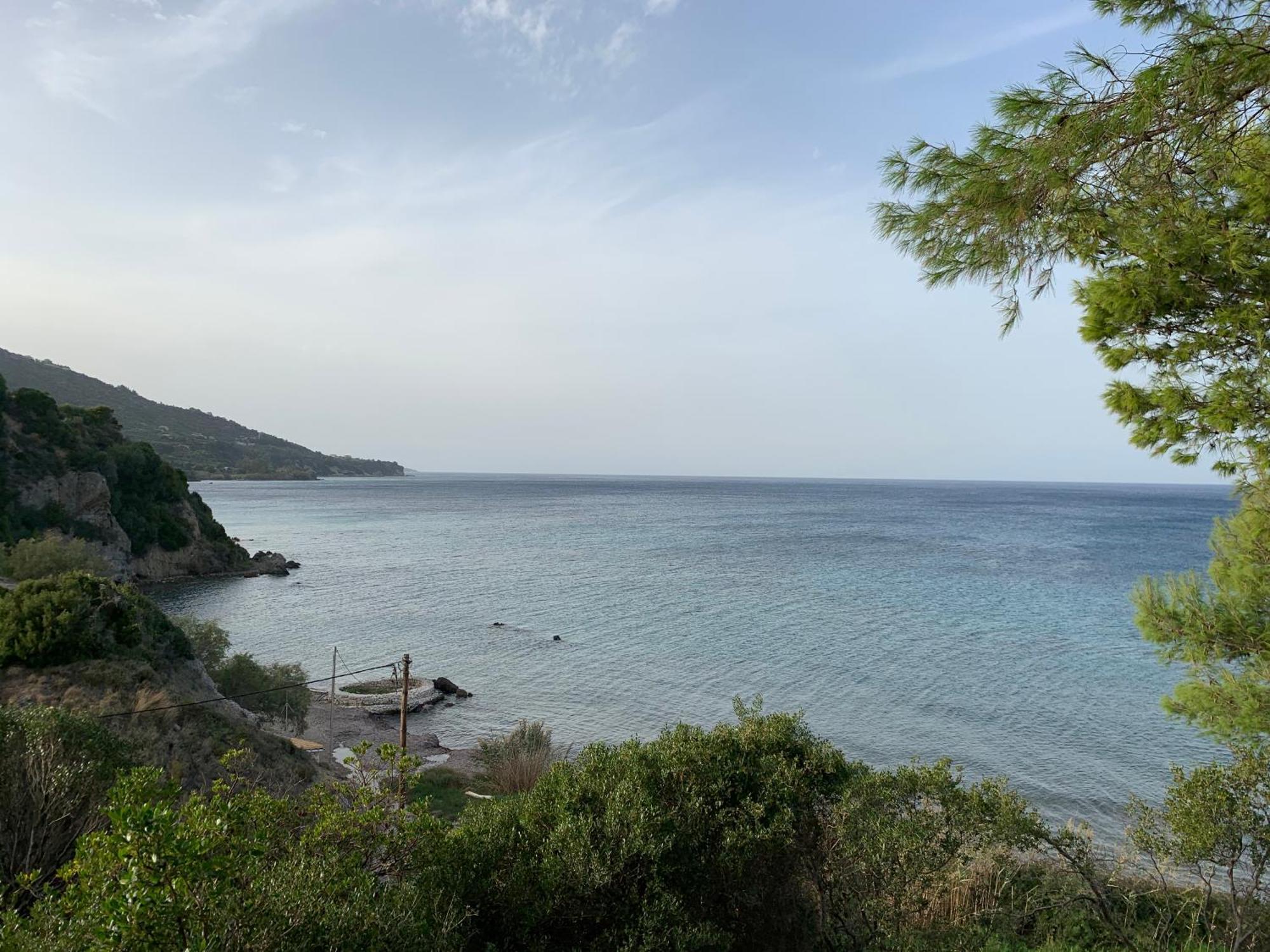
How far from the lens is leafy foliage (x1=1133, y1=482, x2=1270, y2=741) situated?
Answer: 6816 millimetres

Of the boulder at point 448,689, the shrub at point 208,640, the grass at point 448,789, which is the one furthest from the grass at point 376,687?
the grass at point 448,789

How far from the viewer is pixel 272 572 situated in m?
56.4

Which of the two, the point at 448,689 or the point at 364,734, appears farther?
the point at 448,689

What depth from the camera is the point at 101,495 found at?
51000mm

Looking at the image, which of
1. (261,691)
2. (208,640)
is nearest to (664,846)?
(261,691)

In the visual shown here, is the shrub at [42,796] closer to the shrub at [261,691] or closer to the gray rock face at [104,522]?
the shrub at [261,691]

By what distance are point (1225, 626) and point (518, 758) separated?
1594 centimetres

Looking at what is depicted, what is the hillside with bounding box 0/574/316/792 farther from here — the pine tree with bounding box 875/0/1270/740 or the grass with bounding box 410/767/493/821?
the pine tree with bounding box 875/0/1270/740

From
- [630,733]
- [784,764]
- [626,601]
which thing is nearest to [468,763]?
[630,733]

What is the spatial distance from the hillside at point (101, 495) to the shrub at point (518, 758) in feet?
128

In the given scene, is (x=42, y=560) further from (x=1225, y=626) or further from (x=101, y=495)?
(x=1225, y=626)

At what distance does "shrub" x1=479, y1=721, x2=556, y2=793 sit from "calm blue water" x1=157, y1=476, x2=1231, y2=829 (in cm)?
214

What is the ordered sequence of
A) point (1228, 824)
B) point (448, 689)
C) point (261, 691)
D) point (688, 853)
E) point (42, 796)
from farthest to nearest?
point (448, 689) < point (261, 691) < point (1228, 824) < point (688, 853) < point (42, 796)

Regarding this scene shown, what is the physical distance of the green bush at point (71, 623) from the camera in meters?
13.3
